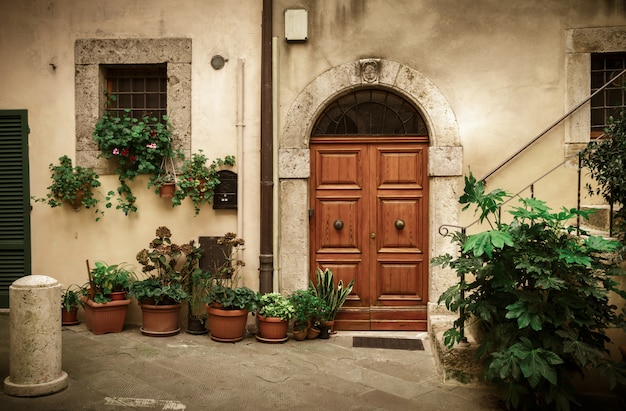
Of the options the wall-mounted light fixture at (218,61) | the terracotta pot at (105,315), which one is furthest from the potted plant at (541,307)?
the terracotta pot at (105,315)

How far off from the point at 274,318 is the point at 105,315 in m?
1.77

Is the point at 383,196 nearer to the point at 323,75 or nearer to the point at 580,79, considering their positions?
the point at 323,75

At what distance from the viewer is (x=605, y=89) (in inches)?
238

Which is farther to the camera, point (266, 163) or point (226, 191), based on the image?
point (226, 191)

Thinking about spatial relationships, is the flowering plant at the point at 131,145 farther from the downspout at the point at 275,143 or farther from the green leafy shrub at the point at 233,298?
the green leafy shrub at the point at 233,298

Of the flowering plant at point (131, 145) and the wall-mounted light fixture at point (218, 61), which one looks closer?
the flowering plant at point (131, 145)

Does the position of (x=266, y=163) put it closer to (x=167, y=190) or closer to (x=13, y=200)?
(x=167, y=190)

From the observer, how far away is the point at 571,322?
427 cm

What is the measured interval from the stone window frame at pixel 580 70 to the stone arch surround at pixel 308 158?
1160 mm

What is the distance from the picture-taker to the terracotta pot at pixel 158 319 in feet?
19.5

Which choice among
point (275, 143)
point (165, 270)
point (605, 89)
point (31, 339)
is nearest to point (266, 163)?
point (275, 143)

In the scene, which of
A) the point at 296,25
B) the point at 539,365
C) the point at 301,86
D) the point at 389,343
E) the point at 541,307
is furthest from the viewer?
the point at 301,86

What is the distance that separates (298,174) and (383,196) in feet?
3.16

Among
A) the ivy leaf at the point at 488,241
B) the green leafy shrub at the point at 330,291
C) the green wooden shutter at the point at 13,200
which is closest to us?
the ivy leaf at the point at 488,241
